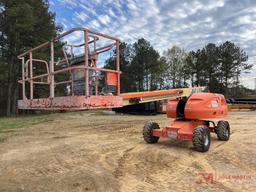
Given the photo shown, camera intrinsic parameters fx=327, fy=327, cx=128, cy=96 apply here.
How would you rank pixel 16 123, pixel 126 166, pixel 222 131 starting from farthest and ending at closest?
pixel 16 123
pixel 222 131
pixel 126 166

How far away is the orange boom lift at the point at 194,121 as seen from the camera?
759cm

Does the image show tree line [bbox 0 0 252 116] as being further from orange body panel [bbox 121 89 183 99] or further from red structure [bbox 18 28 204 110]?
red structure [bbox 18 28 204 110]

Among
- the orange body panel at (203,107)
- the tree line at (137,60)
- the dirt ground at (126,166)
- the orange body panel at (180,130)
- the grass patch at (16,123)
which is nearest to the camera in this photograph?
the dirt ground at (126,166)

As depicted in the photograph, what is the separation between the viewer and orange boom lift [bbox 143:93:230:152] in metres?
7.59

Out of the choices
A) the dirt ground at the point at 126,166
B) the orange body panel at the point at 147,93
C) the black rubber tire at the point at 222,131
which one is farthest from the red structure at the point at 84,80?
the orange body panel at the point at 147,93

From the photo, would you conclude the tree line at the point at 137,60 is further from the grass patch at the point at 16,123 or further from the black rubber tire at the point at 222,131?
the black rubber tire at the point at 222,131

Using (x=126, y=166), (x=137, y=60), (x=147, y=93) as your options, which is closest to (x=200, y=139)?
(x=126, y=166)

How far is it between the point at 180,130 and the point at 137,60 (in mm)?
48342

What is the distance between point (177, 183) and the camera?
17.5 feet

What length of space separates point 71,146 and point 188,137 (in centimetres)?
310

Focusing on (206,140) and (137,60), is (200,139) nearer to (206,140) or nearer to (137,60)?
(206,140)

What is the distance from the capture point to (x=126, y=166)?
6402 mm

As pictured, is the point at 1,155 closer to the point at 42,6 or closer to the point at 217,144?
the point at 217,144

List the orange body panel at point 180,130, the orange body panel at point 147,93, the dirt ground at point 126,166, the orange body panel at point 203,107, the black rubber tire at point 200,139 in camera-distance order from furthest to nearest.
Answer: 1. the orange body panel at point 147,93
2. the orange body panel at point 203,107
3. the orange body panel at point 180,130
4. the black rubber tire at point 200,139
5. the dirt ground at point 126,166
